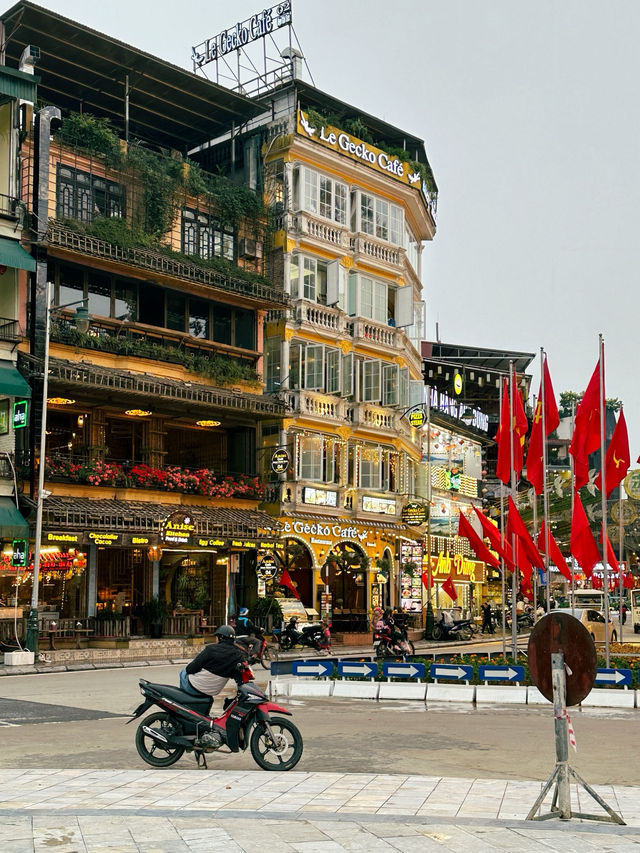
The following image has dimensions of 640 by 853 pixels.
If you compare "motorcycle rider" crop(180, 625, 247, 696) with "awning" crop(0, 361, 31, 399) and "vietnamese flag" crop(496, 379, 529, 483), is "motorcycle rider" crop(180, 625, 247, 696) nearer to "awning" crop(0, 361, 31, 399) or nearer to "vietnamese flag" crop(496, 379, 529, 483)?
"vietnamese flag" crop(496, 379, 529, 483)

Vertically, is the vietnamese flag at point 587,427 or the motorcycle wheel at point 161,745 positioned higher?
the vietnamese flag at point 587,427

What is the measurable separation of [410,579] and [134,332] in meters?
17.9

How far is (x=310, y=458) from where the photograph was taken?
44906 millimetres

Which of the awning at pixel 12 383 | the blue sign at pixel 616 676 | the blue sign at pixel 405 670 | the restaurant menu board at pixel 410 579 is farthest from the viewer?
the restaurant menu board at pixel 410 579

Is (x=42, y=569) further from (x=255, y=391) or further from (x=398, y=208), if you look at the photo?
(x=398, y=208)

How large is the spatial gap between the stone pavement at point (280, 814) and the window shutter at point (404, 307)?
38.5 metres

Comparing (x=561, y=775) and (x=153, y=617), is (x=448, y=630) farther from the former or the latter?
(x=561, y=775)

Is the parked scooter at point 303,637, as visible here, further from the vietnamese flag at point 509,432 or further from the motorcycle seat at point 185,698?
the motorcycle seat at point 185,698

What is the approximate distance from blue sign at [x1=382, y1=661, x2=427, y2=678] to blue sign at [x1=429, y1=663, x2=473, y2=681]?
0.21 meters

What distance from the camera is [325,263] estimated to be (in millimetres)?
47344

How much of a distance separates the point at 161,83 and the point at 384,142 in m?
13.3

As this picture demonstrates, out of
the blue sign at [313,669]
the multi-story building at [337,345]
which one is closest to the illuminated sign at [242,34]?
the multi-story building at [337,345]

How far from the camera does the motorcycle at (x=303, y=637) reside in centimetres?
3566

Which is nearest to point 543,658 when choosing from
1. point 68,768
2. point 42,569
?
point 68,768
